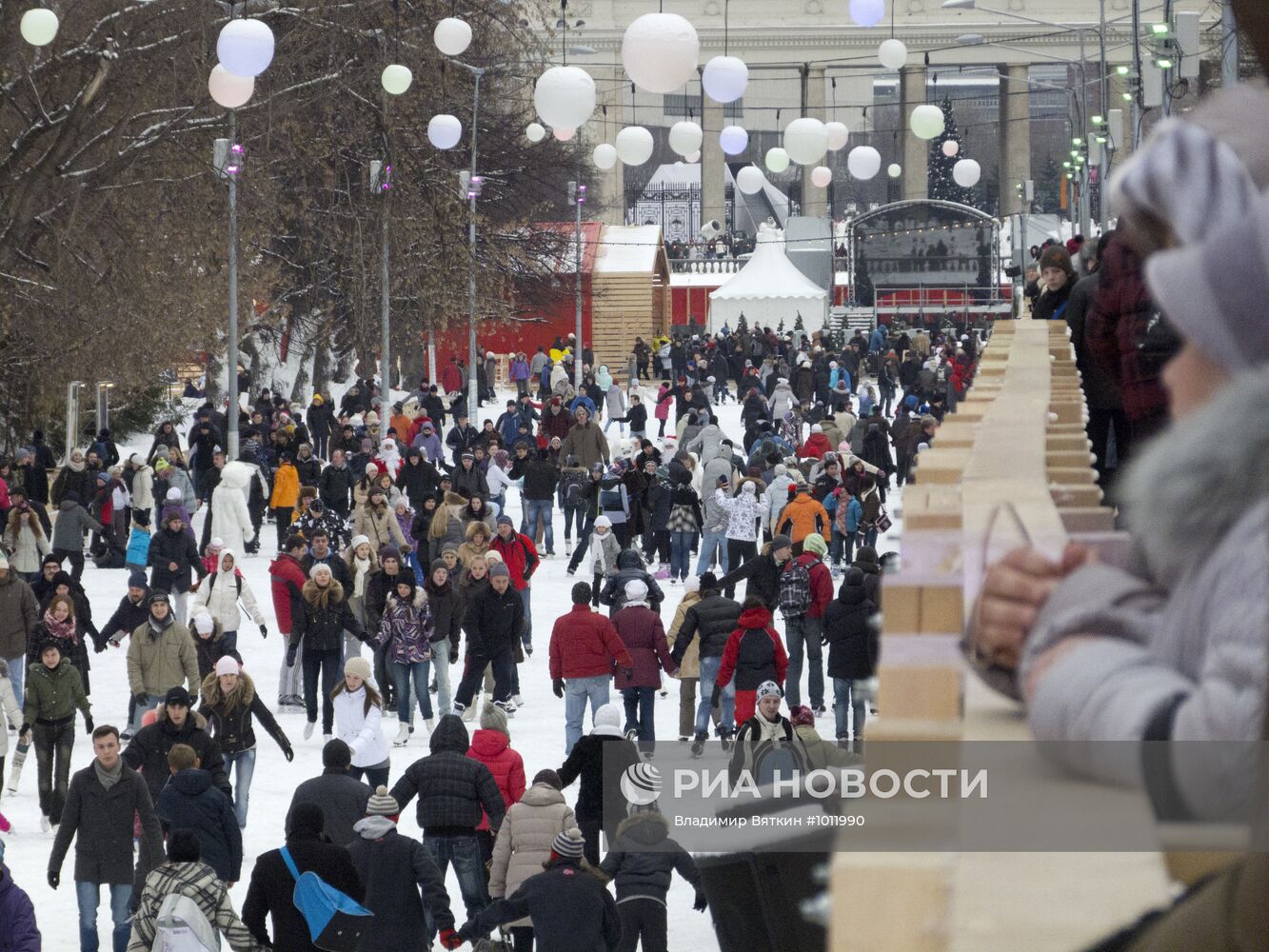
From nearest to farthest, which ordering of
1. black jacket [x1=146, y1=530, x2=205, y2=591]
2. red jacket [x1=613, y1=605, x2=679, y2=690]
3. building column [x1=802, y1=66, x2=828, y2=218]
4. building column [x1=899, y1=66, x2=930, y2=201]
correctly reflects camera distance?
red jacket [x1=613, y1=605, x2=679, y2=690] → black jacket [x1=146, y1=530, x2=205, y2=591] → building column [x1=802, y1=66, x2=828, y2=218] → building column [x1=899, y1=66, x2=930, y2=201]

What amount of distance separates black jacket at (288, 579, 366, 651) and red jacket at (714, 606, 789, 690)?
279cm

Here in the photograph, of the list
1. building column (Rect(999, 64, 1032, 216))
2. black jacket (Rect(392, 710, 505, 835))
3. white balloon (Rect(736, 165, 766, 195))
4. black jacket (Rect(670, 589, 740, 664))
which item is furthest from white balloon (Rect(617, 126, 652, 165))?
building column (Rect(999, 64, 1032, 216))

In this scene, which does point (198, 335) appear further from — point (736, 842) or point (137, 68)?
point (736, 842)

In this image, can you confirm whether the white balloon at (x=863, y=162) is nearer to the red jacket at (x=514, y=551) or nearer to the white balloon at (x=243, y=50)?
the white balloon at (x=243, y=50)

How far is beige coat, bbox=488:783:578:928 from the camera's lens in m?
8.86

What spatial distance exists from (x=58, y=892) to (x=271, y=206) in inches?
726

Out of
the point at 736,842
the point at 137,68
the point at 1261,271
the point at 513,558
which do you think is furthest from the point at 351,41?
the point at 1261,271

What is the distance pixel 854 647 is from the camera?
1300 centimetres

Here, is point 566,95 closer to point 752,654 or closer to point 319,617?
point 319,617

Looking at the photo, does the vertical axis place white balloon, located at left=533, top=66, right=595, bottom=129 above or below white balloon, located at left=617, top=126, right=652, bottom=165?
below

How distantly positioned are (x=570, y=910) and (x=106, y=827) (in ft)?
9.36

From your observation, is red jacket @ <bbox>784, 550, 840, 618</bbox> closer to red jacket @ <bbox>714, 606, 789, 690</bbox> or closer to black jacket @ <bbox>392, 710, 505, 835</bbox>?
red jacket @ <bbox>714, 606, 789, 690</bbox>

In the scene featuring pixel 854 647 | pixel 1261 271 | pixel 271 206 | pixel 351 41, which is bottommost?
pixel 854 647

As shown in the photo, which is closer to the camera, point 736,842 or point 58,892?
point 736,842
